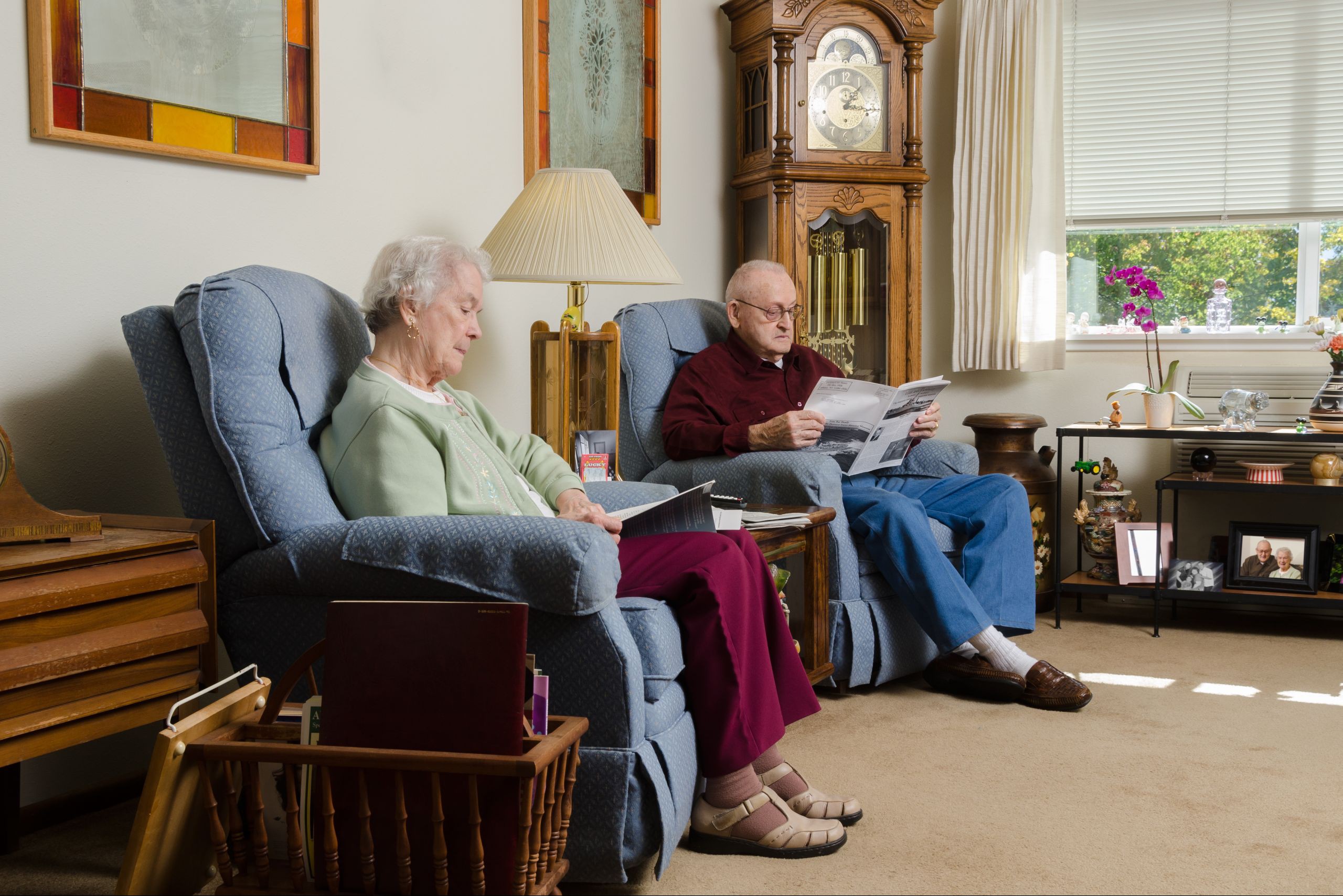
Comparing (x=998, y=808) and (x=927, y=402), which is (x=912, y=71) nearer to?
(x=927, y=402)

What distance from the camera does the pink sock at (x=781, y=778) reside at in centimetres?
195

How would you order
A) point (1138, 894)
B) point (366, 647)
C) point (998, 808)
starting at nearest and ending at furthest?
1. point (366, 647)
2. point (1138, 894)
3. point (998, 808)

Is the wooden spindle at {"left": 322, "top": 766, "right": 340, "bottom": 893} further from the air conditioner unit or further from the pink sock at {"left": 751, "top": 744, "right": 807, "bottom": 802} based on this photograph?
the air conditioner unit

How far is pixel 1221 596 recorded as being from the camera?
353 centimetres

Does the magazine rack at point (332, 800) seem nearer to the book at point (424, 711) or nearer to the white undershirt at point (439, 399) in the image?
the book at point (424, 711)

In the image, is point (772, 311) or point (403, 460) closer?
point (403, 460)

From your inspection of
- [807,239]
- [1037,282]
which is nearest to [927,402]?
[807,239]

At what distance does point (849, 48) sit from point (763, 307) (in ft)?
4.20

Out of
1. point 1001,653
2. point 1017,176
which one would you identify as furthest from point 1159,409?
point 1001,653

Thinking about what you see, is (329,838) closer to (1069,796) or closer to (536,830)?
(536,830)

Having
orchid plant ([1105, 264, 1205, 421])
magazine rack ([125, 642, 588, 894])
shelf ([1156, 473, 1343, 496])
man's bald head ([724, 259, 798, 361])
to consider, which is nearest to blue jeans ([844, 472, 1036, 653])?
man's bald head ([724, 259, 798, 361])

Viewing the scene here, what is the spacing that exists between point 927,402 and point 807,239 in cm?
103

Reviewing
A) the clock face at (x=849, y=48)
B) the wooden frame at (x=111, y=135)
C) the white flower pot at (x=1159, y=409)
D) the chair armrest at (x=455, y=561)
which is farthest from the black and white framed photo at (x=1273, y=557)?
the wooden frame at (x=111, y=135)

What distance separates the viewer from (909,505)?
2803 millimetres
